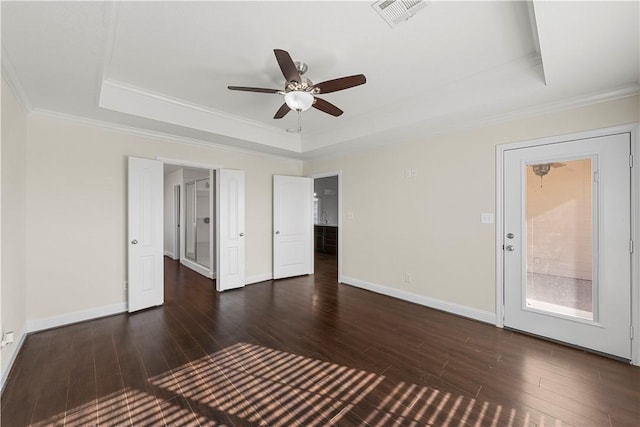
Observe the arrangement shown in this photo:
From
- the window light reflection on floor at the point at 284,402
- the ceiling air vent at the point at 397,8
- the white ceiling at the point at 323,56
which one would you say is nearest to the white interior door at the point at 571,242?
the white ceiling at the point at 323,56

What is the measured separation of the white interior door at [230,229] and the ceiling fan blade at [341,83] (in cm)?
267

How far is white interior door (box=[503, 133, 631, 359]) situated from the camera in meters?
2.40

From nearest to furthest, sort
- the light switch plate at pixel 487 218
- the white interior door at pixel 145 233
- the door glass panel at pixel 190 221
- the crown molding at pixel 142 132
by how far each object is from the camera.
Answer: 1. the crown molding at pixel 142 132
2. the light switch plate at pixel 487 218
3. the white interior door at pixel 145 233
4. the door glass panel at pixel 190 221

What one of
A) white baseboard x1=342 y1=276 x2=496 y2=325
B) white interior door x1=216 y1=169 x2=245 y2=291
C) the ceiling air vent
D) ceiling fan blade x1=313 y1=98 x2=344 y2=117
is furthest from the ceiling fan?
white baseboard x1=342 y1=276 x2=496 y2=325

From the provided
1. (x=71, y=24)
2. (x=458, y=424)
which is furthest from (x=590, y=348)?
(x=71, y=24)

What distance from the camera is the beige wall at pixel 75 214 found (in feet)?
9.61

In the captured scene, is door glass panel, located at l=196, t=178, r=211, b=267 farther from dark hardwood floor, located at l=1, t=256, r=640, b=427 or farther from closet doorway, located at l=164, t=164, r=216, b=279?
dark hardwood floor, located at l=1, t=256, r=640, b=427

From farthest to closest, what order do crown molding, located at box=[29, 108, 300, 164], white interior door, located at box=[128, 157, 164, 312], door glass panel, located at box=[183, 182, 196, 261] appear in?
door glass panel, located at box=[183, 182, 196, 261], white interior door, located at box=[128, 157, 164, 312], crown molding, located at box=[29, 108, 300, 164]

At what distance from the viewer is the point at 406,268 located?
3932 mm

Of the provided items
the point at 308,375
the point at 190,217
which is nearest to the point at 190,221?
the point at 190,217

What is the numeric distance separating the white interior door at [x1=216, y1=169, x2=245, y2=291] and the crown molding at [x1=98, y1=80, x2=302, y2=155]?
78 centimetres

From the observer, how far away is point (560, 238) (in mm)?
2713

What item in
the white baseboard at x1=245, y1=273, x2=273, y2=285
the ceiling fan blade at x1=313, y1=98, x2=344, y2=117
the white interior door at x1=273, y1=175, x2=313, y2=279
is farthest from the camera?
the white interior door at x1=273, y1=175, x2=313, y2=279

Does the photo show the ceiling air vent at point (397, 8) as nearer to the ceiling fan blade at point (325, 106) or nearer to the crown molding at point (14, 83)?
the ceiling fan blade at point (325, 106)
